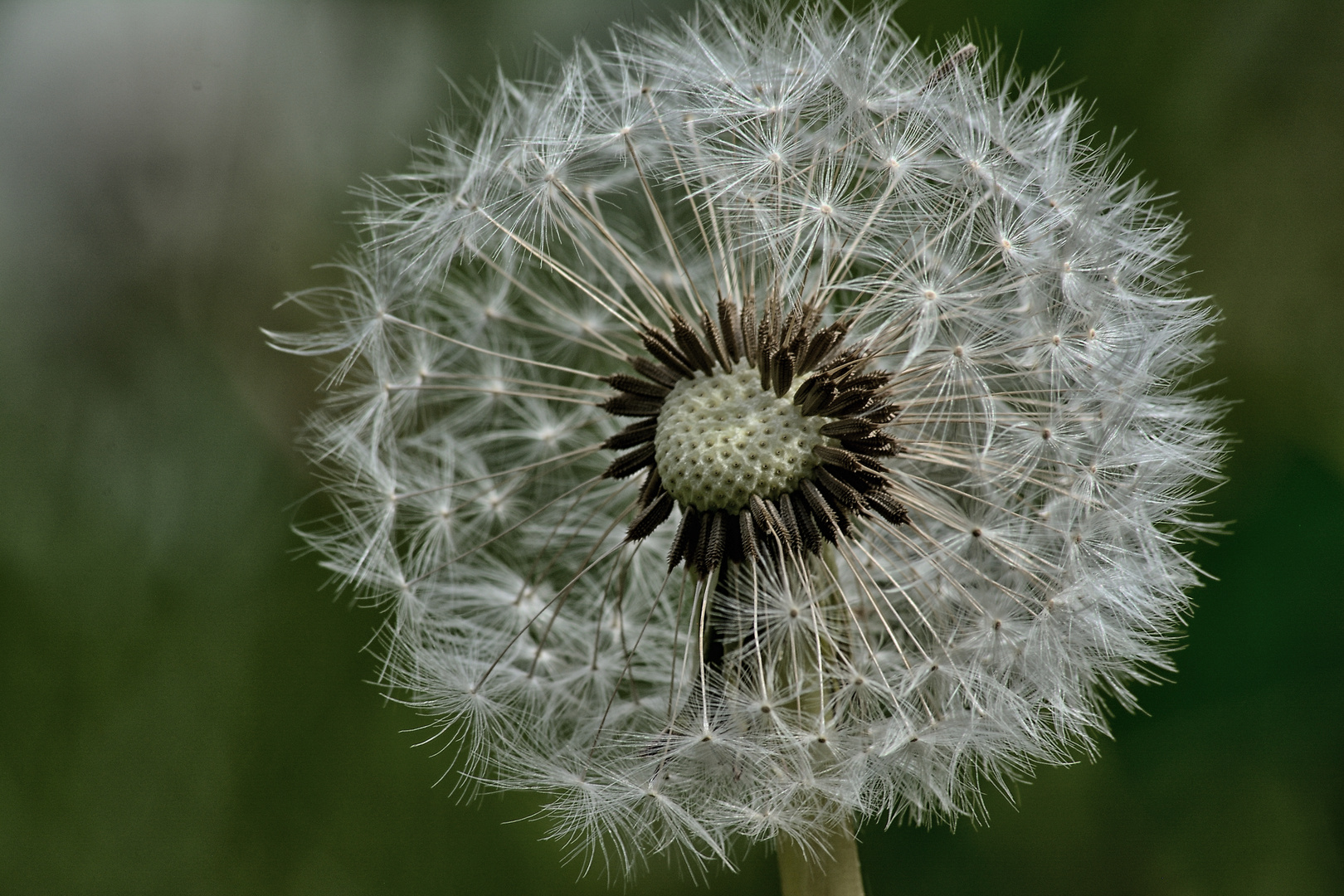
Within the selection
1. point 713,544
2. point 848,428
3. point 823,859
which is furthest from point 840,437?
point 823,859

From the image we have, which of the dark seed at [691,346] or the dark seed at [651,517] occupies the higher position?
the dark seed at [691,346]

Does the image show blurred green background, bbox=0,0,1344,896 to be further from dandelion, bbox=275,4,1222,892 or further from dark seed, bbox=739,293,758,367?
dark seed, bbox=739,293,758,367

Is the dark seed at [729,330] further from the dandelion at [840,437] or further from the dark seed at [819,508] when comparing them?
the dark seed at [819,508]

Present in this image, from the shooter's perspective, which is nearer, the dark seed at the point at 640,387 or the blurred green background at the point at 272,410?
the dark seed at the point at 640,387

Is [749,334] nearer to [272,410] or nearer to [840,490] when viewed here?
[840,490]

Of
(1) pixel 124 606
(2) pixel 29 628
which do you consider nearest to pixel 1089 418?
(1) pixel 124 606

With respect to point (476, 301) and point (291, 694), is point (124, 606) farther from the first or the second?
point (476, 301)

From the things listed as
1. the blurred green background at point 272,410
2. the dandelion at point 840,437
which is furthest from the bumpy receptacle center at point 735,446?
the blurred green background at point 272,410
